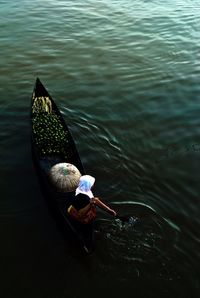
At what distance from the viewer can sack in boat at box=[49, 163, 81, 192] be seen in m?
11.8

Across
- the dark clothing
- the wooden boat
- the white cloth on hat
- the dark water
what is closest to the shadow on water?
the dark water

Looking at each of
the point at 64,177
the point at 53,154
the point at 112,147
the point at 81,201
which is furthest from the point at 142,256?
the point at 112,147

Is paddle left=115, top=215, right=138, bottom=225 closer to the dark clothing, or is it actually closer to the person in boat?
the person in boat

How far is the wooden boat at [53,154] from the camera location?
10.5 meters

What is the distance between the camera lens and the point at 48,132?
14.3m

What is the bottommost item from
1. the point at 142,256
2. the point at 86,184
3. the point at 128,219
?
the point at 142,256

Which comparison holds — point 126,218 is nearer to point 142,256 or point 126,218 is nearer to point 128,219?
point 128,219

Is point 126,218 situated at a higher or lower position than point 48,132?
lower

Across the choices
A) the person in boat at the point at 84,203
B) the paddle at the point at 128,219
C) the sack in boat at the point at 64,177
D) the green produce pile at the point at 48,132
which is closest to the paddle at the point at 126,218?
the paddle at the point at 128,219

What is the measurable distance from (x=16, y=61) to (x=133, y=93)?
7663 millimetres

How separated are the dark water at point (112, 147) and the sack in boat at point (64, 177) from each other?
3.27 feet

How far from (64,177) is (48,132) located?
311 centimetres

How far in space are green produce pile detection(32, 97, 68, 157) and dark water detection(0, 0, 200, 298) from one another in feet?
3.11

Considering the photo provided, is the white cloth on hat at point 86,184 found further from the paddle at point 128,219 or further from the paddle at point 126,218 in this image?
the paddle at point 128,219
